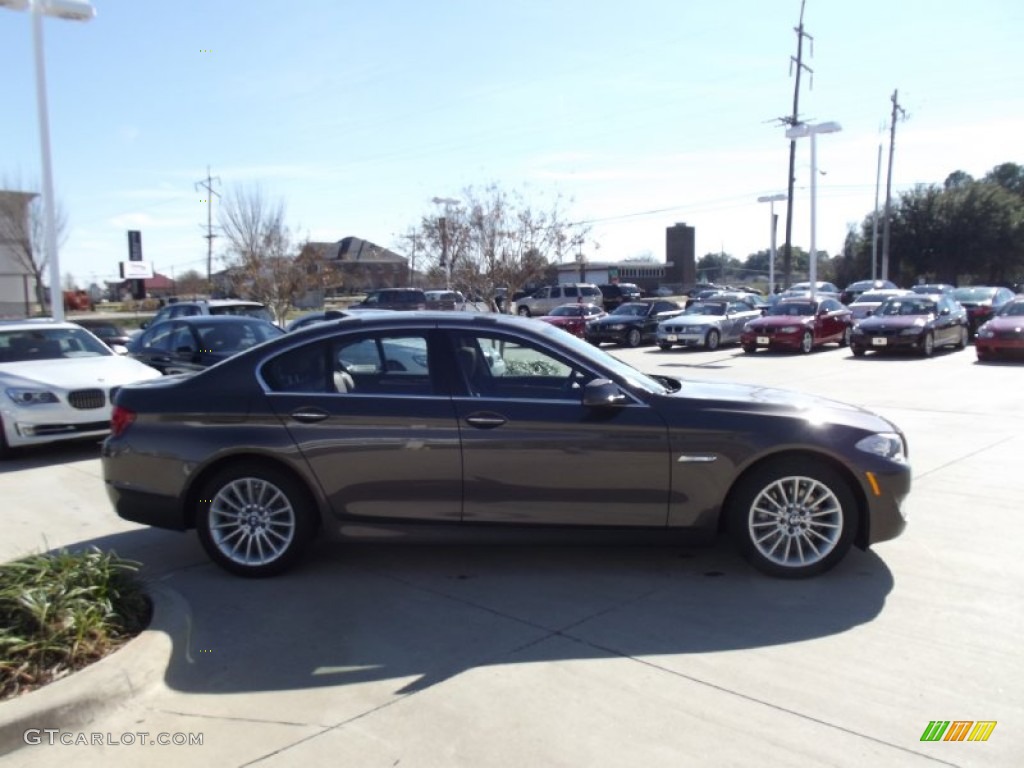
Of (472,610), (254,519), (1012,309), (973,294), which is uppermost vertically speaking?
(973,294)

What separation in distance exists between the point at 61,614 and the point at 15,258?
46942mm

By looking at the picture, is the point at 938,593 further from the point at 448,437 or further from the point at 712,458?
the point at 448,437

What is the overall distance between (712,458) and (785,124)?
41.0 metres

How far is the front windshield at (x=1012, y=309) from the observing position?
63.6 ft

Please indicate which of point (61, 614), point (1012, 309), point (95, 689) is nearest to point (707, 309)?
point (1012, 309)

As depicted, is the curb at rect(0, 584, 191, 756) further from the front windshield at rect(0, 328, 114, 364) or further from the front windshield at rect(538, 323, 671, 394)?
the front windshield at rect(0, 328, 114, 364)

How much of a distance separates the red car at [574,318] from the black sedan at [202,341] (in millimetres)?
15290

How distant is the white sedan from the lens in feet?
29.1

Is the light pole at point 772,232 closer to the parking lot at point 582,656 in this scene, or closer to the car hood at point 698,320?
the car hood at point 698,320

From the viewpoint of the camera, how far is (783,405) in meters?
4.94

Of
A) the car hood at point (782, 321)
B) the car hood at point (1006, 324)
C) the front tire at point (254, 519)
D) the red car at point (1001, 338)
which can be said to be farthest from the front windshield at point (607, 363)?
the car hood at point (782, 321)

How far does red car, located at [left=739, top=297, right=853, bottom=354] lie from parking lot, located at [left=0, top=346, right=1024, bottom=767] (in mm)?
16371

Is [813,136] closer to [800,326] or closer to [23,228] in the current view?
[800,326]

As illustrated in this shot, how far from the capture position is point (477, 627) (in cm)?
429
